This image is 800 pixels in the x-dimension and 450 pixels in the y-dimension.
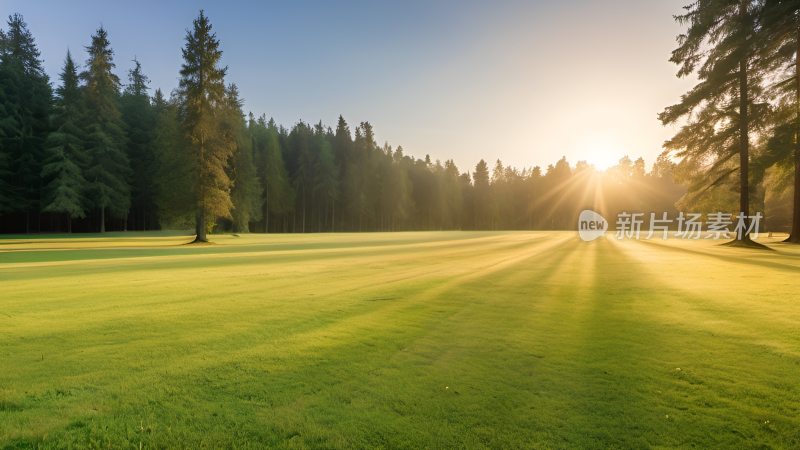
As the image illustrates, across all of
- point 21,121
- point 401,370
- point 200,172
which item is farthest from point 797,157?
point 21,121

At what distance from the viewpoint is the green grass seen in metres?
2.78

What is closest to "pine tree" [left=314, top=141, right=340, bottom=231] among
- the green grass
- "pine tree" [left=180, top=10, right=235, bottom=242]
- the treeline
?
the treeline

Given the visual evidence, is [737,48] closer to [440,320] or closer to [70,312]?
[440,320]

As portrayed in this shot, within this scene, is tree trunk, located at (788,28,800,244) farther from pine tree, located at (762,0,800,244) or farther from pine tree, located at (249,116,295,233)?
pine tree, located at (249,116,295,233)

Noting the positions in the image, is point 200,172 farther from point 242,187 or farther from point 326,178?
point 326,178

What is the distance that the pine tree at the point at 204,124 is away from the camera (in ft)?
95.7

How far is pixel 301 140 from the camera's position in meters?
72.4

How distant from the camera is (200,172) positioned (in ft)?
95.8

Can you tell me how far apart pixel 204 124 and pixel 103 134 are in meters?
22.4

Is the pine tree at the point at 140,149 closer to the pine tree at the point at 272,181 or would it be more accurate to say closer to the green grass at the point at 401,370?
the pine tree at the point at 272,181

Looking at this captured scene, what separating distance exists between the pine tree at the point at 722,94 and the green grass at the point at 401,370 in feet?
70.4

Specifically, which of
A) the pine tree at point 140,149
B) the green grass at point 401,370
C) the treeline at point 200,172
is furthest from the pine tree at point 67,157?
the green grass at point 401,370

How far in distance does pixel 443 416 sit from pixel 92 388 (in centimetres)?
318

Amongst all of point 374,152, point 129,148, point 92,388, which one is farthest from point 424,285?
point 374,152
